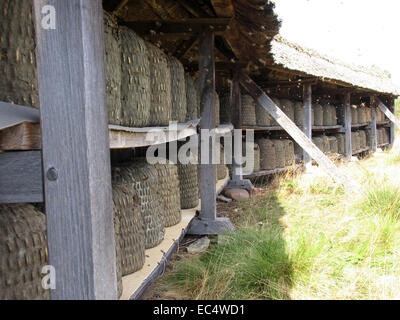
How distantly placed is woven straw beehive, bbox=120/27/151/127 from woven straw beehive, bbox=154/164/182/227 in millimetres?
857

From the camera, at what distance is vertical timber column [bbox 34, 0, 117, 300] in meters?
1.18

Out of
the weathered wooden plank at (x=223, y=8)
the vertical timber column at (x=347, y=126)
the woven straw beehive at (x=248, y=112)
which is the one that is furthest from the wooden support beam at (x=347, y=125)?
the weathered wooden plank at (x=223, y=8)

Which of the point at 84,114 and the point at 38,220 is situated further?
the point at 38,220

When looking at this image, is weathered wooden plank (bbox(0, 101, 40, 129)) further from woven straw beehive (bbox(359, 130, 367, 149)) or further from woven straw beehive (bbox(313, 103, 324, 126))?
woven straw beehive (bbox(359, 130, 367, 149))

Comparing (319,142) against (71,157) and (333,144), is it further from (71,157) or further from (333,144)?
(71,157)

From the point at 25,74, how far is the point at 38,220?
59 cm

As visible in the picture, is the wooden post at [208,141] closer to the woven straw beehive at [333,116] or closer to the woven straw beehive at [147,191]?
the woven straw beehive at [147,191]

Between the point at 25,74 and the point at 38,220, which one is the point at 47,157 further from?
the point at 25,74

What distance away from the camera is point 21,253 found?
53.7 inches

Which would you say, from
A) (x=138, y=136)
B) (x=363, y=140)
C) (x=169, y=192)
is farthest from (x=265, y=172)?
(x=363, y=140)

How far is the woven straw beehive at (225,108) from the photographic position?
725cm

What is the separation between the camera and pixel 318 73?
304 inches

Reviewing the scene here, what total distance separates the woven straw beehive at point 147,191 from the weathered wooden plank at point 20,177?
1.29 m
